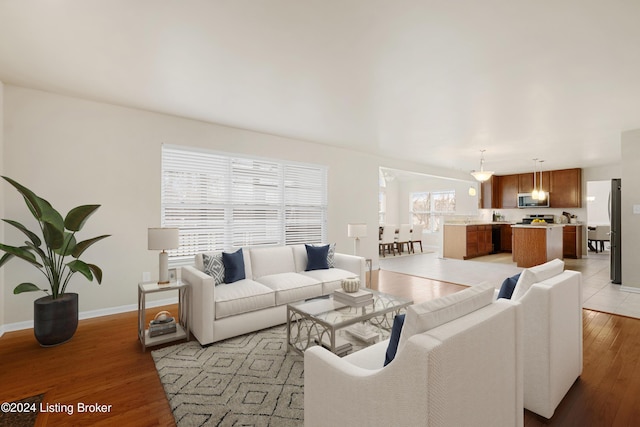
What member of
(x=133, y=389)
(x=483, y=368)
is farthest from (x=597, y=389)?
(x=133, y=389)

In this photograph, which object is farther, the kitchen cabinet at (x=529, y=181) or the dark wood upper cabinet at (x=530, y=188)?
the kitchen cabinet at (x=529, y=181)

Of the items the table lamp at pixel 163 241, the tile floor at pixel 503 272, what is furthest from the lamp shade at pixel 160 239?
the tile floor at pixel 503 272

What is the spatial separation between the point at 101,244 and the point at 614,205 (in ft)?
26.0

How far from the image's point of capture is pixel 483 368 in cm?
129

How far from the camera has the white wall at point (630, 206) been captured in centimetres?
475

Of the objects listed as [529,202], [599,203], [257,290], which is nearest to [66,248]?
[257,290]

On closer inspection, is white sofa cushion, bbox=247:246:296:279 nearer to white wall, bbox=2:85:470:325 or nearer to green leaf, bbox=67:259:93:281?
white wall, bbox=2:85:470:325

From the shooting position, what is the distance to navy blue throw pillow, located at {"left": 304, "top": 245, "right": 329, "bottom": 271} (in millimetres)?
4160

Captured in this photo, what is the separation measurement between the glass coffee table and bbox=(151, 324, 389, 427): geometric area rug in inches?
4.2

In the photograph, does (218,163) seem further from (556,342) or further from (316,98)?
(556,342)

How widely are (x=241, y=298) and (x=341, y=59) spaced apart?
7.94 feet

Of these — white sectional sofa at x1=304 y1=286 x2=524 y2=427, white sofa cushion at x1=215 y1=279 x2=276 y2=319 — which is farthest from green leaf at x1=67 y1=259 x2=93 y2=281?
white sectional sofa at x1=304 y1=286 x2=524 y2=427

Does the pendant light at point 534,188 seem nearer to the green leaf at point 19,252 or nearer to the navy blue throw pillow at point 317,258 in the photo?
the navy blue throw pillow at point 317,258

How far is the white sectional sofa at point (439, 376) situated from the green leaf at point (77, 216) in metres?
2.67
